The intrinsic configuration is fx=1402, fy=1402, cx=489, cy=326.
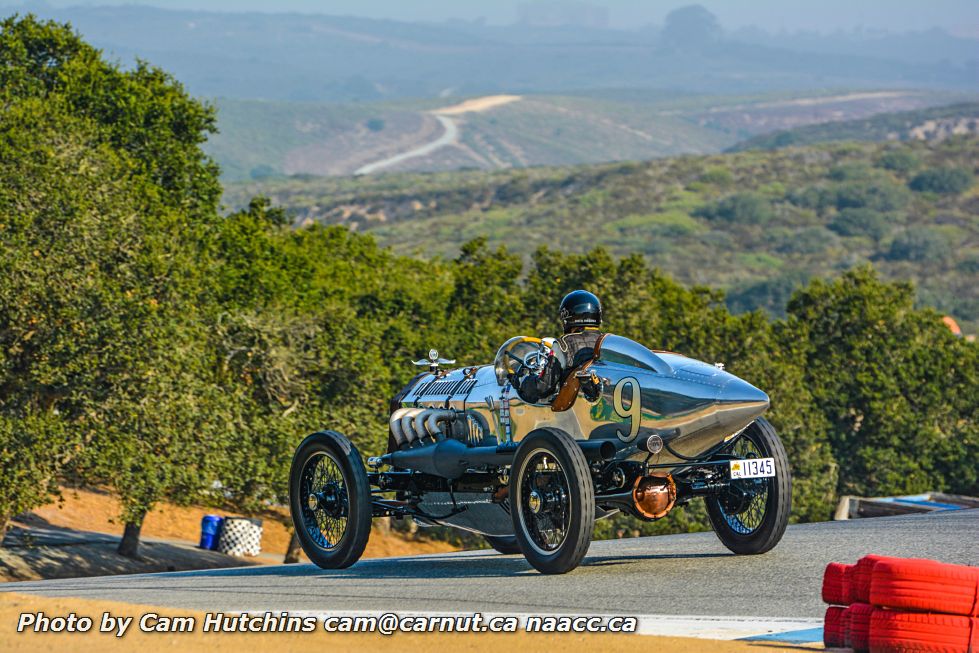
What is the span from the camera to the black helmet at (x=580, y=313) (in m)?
14.1

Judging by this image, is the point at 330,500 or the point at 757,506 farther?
the point at 330,500

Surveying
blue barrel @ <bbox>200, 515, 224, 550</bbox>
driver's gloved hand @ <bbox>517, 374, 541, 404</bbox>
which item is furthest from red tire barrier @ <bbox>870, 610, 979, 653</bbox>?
blue barrel @ <bbox>200, 515, 224, 550</bbox>

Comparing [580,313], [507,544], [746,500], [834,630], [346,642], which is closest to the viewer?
[834,630]

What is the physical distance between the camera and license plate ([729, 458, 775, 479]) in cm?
1272

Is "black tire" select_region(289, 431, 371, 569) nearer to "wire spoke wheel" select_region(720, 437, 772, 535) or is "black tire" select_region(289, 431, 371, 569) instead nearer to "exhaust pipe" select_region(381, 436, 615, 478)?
"exhaust pipe" select_region(381, 436, 615, 478)

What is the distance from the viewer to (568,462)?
12.2 m

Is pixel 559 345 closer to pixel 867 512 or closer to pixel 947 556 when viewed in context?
pixel 947 556

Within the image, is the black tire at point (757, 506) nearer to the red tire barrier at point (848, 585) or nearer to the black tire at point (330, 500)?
the red tire barrier at point (848, 585)

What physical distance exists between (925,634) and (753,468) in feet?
13.3

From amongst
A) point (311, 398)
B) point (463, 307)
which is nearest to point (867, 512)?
point (311, 398)

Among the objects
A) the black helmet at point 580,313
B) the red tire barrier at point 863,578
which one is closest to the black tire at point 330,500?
the black helmet at point 580,313

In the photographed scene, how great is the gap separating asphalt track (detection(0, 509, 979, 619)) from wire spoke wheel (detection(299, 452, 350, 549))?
445 mm

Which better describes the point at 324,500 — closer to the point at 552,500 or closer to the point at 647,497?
the point at 552,500

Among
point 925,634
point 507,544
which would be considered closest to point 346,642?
point 925,634
